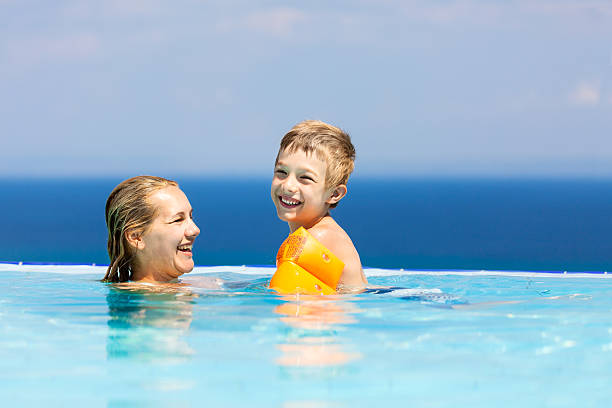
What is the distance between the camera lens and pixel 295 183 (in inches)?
181

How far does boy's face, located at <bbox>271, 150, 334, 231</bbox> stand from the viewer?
460 centimetres

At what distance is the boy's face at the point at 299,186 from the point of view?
460 centimetres

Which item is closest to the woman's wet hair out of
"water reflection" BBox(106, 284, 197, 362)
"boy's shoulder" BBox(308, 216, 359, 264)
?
"water reflection" BBox(106, 284, 197, 362)

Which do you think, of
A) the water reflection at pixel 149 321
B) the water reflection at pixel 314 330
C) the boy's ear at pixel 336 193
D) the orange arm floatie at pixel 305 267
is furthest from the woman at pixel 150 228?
the boy's ear at pixel 336 193

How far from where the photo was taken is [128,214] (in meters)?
4.45

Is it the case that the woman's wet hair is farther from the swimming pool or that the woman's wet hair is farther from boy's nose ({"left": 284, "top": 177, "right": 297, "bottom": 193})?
boy's nose ({"left": 284, "top": 177, "right": 297, "bottom": 193})

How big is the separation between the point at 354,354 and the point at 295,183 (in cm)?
153

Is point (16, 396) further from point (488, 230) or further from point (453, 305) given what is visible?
point (488, 230)

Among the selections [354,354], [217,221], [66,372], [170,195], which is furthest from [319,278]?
[217,221]

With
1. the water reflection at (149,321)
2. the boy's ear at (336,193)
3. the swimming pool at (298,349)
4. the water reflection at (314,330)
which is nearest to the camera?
the swimming pool at (298,349)

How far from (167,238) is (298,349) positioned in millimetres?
1349

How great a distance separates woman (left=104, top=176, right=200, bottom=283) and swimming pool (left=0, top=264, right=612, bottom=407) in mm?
192

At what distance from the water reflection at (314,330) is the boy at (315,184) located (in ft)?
1.27

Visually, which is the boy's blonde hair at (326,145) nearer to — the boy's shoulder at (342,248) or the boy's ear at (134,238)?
the boy's shoulder at (342,248)
